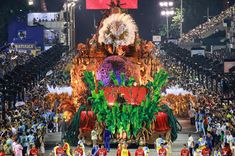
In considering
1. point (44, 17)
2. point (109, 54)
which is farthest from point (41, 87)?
point (44, 17)

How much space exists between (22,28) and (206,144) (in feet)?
133

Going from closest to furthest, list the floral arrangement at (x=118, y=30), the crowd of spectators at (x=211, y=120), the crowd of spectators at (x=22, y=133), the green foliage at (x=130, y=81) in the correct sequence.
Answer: the crowd of spectators at (x=22, y=133) → the crowd of spectators at (x=211, y=120) → the green foliage at (x=130, y=81) → the floral arrangement at (x=118, y=30)

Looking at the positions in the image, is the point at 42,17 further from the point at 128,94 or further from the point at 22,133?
the point at 22,133

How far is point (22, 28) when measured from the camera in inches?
2709

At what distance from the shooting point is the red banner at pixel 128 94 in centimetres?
3631

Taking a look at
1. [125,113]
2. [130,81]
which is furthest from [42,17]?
[125,113]

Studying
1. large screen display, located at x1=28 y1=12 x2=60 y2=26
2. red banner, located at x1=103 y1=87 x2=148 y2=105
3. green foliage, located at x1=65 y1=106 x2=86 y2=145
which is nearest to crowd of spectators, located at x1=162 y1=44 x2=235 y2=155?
red banner, located at x1=103 y1=87 x2=148 y2=105

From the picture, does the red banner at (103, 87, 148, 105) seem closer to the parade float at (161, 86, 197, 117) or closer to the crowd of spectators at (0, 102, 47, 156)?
the crowd of spectators at (0, 102, 47, 156)

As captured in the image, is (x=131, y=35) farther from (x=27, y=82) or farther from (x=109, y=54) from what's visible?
(x=27, y=82)

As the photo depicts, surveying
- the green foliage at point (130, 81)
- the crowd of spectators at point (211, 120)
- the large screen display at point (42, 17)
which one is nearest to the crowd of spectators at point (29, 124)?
the green foliage at point (130, 81)

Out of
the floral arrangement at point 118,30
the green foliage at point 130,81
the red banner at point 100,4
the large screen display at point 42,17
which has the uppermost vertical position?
the red banner at point 100,4

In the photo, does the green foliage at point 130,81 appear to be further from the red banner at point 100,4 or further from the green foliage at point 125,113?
the red banner at point 100,4

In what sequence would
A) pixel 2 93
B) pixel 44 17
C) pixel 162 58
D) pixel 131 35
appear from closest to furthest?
pixel 2 93 < pixel 131 35 < pixel 162 58 < pixel 44 17

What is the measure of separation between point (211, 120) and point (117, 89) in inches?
199
